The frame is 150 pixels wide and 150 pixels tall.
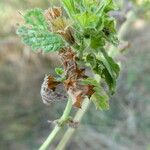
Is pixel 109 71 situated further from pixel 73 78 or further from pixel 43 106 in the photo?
pixel 43 106

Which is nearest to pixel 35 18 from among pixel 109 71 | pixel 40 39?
pixel 40 39

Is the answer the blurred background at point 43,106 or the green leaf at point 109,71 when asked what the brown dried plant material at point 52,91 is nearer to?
the green leaf at point 109,71

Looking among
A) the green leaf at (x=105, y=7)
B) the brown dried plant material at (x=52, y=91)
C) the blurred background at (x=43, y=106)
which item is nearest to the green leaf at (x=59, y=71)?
the brown dried plant material at (x=52, y=91)

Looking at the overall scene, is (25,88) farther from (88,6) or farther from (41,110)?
(88,6)

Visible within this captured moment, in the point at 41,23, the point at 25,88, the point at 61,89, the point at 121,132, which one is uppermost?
the point at 25,88

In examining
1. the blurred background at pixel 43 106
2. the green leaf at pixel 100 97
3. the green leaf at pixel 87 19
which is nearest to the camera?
the green leaf at pixel 87 19

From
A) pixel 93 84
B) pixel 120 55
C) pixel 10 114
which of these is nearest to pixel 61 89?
pixel 93 84
